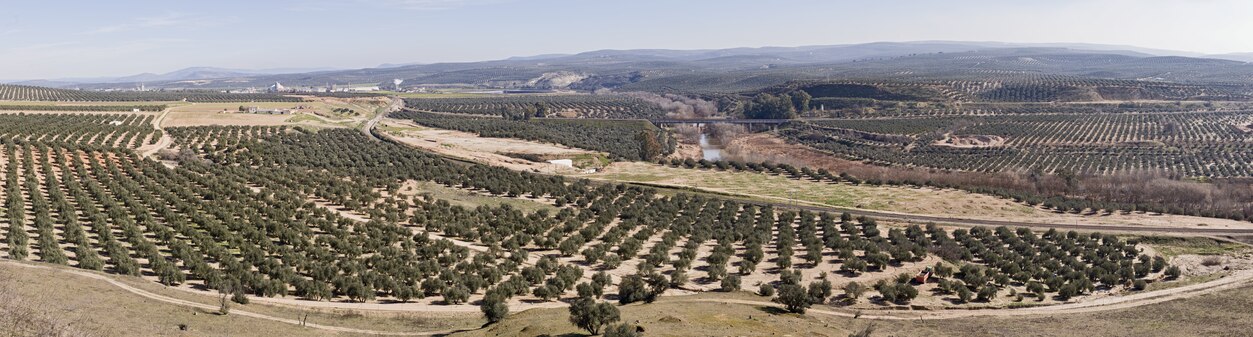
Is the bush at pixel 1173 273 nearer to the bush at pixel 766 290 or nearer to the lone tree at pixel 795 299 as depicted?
the bush at pixel 766 290

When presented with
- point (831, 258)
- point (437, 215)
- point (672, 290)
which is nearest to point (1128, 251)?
point (831, 258)

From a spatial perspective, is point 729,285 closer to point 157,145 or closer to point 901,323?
point 901,323

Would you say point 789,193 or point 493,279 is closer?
point 493,279

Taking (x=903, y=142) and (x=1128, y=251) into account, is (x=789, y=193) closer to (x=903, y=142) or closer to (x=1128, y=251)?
(x=1128, y=251)

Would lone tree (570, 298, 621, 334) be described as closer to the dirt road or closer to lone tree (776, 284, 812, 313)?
the dirt road

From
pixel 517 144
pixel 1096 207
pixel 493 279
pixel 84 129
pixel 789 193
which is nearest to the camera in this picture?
pixel 493 279

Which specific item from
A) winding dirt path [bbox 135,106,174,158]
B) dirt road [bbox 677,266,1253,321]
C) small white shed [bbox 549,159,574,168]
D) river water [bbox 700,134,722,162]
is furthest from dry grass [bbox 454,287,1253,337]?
river water [bbox 700,134,722,162]
